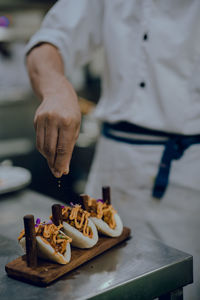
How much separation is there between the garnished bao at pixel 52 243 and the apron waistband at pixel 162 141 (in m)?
0.63

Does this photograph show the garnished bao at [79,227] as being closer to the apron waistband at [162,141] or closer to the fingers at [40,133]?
the fingers at [40,133]

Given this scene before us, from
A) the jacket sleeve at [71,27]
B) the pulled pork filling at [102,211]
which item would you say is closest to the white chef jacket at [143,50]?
the jacket sleeve at [71,27]

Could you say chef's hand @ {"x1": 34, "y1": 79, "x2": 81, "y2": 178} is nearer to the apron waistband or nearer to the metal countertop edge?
the metal countertop edge

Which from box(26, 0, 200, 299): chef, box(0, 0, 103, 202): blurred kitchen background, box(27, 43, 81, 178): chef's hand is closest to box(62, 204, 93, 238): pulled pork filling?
box(27, 43, 81, 178): chef's hand

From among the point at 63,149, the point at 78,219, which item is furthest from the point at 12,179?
the point at 63,149

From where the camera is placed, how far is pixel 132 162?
176 centimetres

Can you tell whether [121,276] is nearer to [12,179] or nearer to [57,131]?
[57,131]

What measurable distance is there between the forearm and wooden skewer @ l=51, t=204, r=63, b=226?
13.4 inches

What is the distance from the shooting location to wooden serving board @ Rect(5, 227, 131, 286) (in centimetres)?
102

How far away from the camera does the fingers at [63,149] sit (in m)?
1.10

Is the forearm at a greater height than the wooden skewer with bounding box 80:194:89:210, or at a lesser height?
greater

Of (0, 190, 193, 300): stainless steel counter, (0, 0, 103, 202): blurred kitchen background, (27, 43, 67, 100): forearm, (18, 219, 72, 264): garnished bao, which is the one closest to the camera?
(0, 190, 193, 300): stainless steel counter

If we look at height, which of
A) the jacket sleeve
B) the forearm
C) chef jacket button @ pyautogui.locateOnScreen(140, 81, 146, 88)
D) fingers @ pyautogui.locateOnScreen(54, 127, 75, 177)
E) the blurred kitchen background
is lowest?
the blurred kitchen background

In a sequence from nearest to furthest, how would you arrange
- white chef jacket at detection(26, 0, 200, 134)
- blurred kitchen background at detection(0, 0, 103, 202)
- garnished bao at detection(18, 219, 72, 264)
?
garnished bao at detection(18, 219, 72, 264), white chef jacket at detection(26, 0, 200, 134), blurred kitchen background at detection(0, 0, 103, 202)
